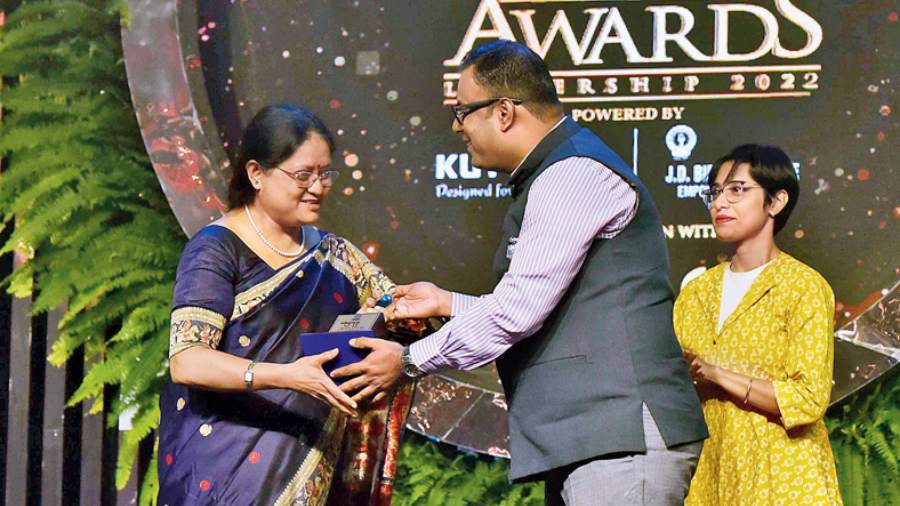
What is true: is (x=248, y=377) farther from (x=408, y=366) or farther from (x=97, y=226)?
(x=97, y=226)

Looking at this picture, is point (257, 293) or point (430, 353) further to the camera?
point (257, 293)

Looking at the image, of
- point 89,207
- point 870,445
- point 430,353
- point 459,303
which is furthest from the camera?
point 89,207

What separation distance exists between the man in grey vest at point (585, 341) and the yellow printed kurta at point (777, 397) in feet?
1.84

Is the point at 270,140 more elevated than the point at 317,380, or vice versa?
the point at 270,140

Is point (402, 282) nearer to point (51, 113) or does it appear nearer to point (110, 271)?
point (110, 271)

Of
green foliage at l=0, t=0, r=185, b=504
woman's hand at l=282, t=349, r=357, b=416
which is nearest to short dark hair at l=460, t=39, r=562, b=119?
woman's hand at l=282, t=349, r=357, b=416

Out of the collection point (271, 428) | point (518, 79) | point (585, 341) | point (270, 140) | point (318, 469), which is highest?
point (518, 79)

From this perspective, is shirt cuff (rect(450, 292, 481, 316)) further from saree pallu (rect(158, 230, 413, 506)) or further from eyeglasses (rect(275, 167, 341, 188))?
eyeglasses (rect(275, 167, 341, 188))

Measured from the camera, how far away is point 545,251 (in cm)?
242

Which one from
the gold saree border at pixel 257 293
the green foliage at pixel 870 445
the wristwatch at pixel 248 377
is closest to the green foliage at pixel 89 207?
the gold saree border at pixel 257 293

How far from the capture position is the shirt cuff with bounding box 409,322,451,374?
8.36 ft

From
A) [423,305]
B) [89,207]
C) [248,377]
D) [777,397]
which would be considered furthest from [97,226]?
[777,397]

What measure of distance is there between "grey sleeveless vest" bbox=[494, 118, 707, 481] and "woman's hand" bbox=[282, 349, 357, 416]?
0.37 m

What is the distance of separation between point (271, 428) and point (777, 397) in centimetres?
119
